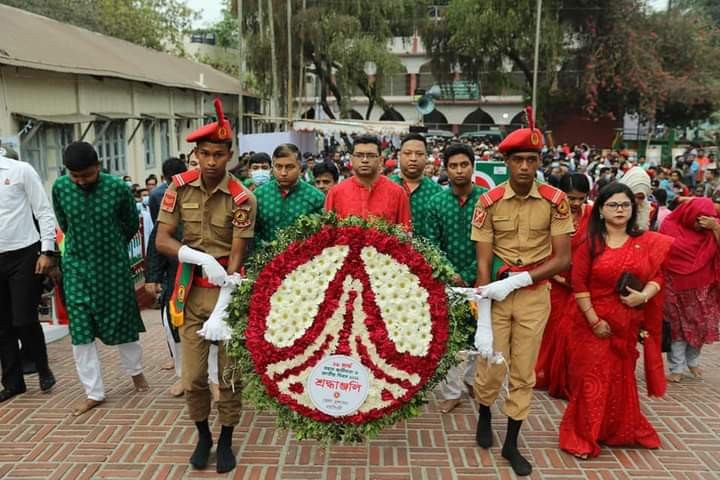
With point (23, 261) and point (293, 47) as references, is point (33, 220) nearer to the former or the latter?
point (23, 261)

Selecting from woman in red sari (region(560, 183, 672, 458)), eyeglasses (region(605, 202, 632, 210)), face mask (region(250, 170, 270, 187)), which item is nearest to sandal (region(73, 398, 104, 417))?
face mask (region(250, 170, 270, 187))

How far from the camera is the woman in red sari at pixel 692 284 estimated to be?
5.90 metres

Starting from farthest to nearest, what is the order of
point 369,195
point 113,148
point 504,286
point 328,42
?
point 328,42 → point 113,148 → point 369,195 → point 504,286

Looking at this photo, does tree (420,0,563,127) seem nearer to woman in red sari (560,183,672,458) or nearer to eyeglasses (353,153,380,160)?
eyeglasses (353,153,380,160)

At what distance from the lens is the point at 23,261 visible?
17.3 ft

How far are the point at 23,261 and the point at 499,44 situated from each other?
28003 mm

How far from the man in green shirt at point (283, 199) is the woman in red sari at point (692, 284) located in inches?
134

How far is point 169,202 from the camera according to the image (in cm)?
417

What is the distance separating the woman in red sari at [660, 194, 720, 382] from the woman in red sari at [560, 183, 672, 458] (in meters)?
1.67

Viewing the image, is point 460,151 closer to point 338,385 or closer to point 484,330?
point 484,330

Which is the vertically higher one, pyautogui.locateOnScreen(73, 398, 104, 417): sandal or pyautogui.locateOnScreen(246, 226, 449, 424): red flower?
pyautogui.locateOnScreen(246, 226, 449, 424): red flower

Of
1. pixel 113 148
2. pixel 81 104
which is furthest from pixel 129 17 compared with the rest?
pixel 81 104

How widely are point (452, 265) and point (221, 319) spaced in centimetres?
182

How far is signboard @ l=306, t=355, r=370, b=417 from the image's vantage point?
374cm
